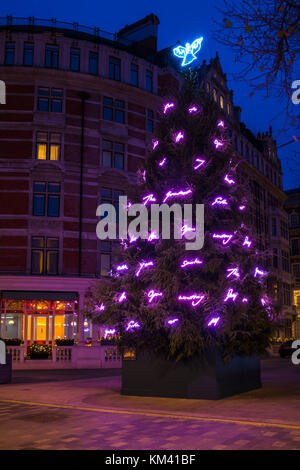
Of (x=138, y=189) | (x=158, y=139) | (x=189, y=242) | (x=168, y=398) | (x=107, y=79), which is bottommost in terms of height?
(x=168, y=398)

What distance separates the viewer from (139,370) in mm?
11922

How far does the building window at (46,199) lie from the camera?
27750mm

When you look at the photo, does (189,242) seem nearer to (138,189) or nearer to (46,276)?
(138,189)

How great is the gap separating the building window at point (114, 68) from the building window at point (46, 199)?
785cm

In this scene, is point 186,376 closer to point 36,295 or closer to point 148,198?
point 148,198

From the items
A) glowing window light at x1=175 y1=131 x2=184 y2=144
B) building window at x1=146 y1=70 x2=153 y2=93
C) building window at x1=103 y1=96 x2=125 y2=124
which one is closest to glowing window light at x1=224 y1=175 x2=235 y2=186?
glowing window light at x1=175 y1=131 x2=184 y2=144

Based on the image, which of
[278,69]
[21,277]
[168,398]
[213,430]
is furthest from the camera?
[21,277]

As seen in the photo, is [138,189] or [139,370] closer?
[139,370]

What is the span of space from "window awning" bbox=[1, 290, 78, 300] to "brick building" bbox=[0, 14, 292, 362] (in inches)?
2.1

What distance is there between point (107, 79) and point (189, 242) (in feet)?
67.6

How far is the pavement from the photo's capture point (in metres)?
6.89

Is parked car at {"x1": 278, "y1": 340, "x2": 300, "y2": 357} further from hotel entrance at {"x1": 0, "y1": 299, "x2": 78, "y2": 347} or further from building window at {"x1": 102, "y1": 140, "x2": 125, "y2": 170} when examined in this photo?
building window at {"x1": 102, "y1": 140, "x2": 125, "y2": 170}
